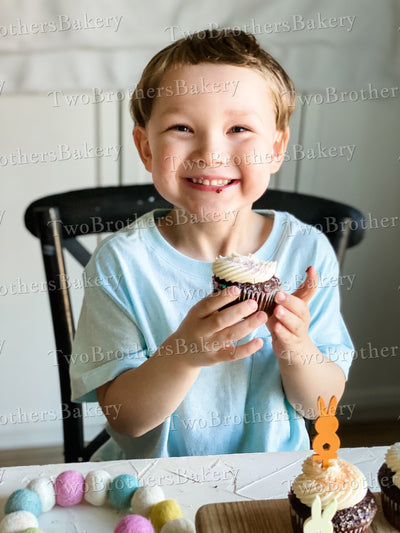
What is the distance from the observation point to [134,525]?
941 millimetres

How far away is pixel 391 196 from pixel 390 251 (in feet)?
0.69

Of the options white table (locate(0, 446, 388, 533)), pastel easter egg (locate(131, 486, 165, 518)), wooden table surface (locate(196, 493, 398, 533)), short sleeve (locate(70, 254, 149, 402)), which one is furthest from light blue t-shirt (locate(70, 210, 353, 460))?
wooden table surface (locate(196, 493, 398, 533))

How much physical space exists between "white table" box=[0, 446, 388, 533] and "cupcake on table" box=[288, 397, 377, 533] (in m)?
0.16

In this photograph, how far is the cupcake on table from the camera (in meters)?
0.84

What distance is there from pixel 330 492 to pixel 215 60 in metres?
0.83

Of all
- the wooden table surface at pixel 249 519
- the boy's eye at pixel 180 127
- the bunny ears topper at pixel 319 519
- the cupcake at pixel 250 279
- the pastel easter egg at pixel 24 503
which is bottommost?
the pastel easter egg at pixel 24 503

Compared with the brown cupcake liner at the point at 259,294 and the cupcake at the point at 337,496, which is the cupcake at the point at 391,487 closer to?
the cupcake at the point at 337,496

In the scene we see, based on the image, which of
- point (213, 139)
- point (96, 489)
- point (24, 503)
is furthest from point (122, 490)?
point (213, 139)

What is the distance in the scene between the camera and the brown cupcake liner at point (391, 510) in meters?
0.86

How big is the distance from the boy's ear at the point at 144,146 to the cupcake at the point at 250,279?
32cm

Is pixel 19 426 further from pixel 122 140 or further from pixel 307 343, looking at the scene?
pixel 307 343

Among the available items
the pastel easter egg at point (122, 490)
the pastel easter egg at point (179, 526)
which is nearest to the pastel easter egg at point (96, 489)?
the pastel easter egg at point (122, 490)

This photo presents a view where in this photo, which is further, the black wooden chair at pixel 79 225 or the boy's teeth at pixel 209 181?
the black wooden chair at pixel 79 225

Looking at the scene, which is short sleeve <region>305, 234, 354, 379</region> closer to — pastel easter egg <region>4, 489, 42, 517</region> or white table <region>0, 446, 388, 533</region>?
white table <region>0, 446, 388, 533</region>
